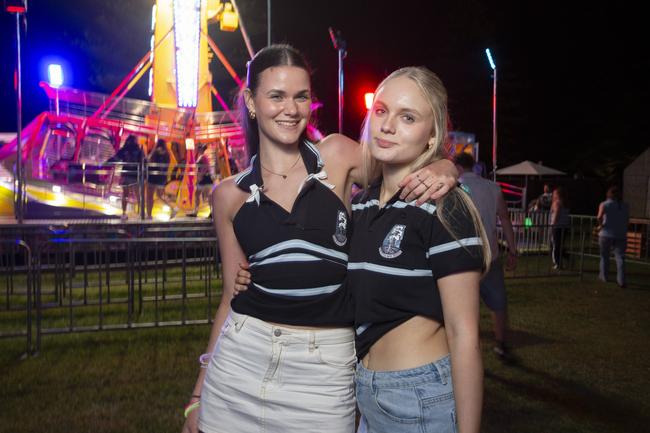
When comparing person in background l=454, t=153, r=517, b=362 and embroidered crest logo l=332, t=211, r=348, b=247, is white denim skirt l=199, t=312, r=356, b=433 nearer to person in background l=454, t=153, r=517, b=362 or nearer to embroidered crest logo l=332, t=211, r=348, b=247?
embroidered crest logo l=332, t=211, r=348, b=247

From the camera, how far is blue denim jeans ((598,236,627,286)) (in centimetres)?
1164

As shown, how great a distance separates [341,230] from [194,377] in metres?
4.35

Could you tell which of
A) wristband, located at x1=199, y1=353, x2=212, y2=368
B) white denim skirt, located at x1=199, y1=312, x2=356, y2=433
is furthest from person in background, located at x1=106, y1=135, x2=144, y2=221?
white denim skirt, located at x1=199, y1=312, x2=356, y2=433

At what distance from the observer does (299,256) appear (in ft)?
7.66

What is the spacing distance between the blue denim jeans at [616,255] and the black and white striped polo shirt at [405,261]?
1110 cm

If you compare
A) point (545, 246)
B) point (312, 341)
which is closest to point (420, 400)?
point (312, 341)

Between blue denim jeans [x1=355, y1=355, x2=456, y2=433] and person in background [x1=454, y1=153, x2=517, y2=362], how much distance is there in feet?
13.3

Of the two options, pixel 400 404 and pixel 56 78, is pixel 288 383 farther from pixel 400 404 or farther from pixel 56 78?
pixel 56 78

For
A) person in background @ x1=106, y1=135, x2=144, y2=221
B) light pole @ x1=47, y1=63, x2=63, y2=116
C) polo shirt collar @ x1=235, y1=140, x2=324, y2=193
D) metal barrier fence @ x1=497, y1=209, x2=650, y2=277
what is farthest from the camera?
light pole @ x1=47, y1=63, x2=63, y2=116

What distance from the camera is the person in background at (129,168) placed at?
1496 centimetres

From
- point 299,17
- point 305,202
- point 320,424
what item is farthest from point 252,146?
point 299,17

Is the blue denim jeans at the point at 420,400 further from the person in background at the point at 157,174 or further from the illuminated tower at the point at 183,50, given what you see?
the illuminated tower at the point at 183,50

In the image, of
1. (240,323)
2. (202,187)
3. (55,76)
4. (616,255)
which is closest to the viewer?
(240,323)

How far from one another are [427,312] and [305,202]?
72 centimetres
